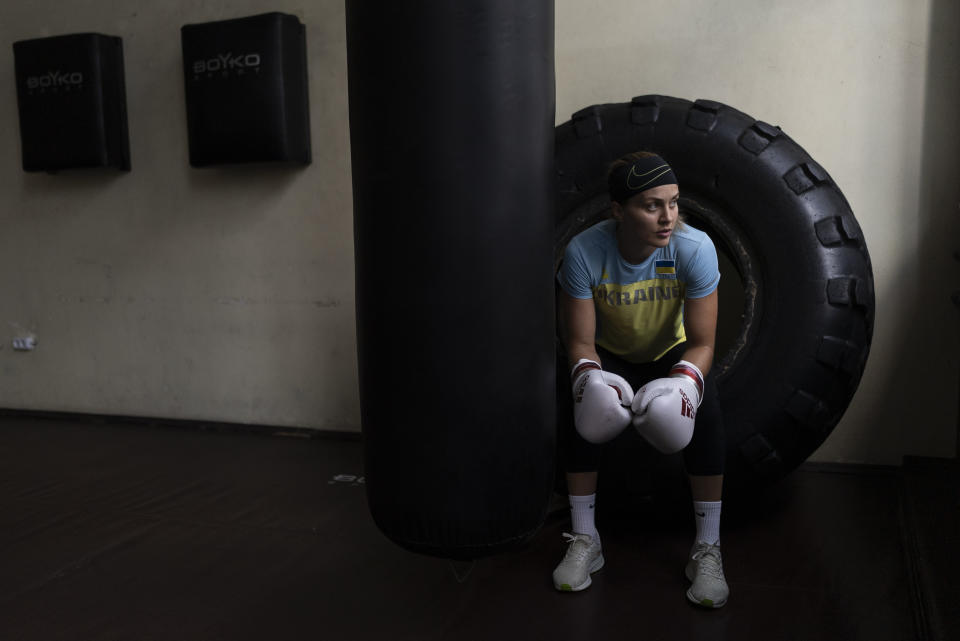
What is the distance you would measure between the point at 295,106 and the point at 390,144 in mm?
1911

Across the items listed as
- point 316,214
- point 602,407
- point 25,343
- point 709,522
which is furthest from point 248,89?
point 709,522

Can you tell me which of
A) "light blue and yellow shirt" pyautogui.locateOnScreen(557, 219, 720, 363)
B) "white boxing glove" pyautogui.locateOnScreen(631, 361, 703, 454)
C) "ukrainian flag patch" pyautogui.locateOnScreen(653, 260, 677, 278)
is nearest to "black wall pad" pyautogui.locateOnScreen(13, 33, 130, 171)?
"light blue and yellow shirt" pyautogui.locateOnScreen(557, 219, 720, 363)

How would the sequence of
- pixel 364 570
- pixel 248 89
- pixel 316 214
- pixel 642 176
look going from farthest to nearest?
pixel 316 214 < pixel 248 89 < pixel 364 570 < pixel 642 176

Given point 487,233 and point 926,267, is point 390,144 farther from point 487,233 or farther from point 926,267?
point 926,267

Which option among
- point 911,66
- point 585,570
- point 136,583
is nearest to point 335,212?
point 136,583

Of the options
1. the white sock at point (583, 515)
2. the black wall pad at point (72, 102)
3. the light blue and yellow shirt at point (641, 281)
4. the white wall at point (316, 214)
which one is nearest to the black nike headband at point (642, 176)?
the light blue and yellow shirt at point (641, 281)

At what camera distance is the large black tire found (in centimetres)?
188

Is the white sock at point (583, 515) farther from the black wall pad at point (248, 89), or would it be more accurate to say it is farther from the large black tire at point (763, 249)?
the black wall pad at point (248, 89)

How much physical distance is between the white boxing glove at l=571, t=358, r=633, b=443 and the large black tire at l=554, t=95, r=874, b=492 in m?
0.40

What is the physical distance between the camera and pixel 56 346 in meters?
3.47

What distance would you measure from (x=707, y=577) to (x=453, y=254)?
1.00 metres

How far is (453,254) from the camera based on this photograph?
1.11m

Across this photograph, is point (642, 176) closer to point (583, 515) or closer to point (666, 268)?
point (666, 268)

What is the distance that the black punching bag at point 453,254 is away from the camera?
1095 millimetres
